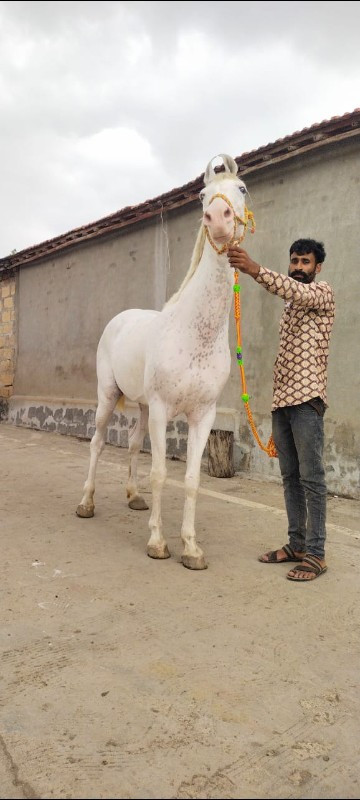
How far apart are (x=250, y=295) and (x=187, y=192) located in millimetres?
1903

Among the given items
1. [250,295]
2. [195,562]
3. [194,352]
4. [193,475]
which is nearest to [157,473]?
[193,475]

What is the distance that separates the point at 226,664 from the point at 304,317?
1.83 metres

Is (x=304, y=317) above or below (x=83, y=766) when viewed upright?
above

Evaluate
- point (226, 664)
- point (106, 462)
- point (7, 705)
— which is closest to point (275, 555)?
point (226, 664)

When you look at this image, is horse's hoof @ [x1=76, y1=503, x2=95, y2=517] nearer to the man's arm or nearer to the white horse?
the white horse

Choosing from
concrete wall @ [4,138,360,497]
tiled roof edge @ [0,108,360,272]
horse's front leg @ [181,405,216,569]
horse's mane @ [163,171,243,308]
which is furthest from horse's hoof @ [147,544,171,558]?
tiled roof edge @ [0,108,360,272]

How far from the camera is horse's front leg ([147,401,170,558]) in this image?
316 centimetres

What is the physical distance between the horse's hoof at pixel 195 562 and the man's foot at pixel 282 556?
0.39 m

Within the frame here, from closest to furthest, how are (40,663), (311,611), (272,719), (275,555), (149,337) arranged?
(272,719) < (40,663) < (311,611) < (275,555) < (149,337)

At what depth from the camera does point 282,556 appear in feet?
10.4

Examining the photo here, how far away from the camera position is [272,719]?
166 centimetres

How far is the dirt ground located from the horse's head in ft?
5.99

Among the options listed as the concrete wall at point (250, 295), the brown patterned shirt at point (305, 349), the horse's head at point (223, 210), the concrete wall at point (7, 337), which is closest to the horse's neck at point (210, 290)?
the horse's head at point (223, 210)

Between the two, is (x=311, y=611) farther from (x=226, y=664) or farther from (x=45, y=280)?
(x=45, y=280)
